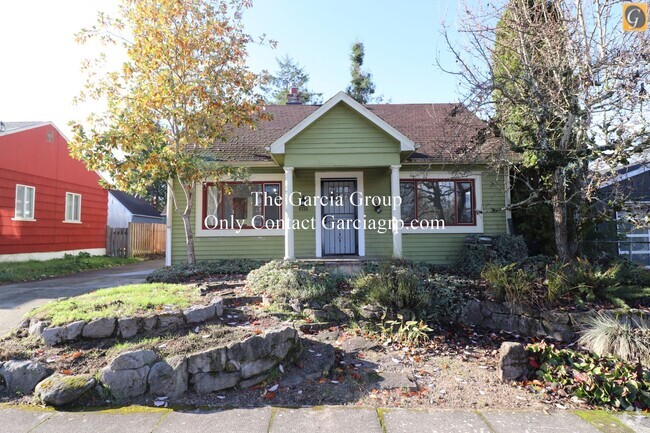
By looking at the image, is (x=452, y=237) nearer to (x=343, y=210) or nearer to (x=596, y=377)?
(x=343, y=210)

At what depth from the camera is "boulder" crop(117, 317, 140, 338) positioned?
14.6 feet

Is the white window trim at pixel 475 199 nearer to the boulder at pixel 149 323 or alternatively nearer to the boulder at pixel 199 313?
the boulder at pixel 199 313

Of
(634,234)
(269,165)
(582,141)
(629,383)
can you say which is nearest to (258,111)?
(269,165)

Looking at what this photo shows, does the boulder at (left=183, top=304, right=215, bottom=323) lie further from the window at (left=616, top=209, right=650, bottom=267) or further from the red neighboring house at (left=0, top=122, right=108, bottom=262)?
the red neighboring house at (left=0, top=122, right=108, bottom=262)

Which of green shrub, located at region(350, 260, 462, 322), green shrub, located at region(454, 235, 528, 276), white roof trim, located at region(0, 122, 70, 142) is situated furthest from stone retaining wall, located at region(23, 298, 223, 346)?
white roof trim, located at region(0, 122, 70, 142)

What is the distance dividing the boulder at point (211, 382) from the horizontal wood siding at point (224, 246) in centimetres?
652

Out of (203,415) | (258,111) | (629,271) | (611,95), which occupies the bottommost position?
(203,415)

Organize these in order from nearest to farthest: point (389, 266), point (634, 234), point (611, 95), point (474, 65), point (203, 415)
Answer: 1. point (203, 415)
2. point (611, 95)
3. point (389, 266)
4. point (474, 65)
5. point (634, 234)

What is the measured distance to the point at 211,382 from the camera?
3.76 meters

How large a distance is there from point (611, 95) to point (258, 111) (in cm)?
738

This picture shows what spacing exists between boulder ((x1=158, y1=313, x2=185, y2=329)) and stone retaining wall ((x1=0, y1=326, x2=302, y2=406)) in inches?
34.3

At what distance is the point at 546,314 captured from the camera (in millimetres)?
5906

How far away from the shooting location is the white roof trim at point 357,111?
8.77m

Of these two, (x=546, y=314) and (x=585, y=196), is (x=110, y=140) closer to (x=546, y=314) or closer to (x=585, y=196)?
(x=546, y=314)
